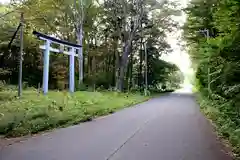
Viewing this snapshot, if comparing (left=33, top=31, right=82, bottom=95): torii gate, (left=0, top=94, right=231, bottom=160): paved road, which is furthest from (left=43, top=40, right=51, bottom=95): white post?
(left=0, top=94, right=231, bottom=160): paved road

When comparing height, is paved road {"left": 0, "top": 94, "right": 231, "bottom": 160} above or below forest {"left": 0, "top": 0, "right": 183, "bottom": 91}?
below

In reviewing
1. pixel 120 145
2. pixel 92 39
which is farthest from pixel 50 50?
pixel 92 39

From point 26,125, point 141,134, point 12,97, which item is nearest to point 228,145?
point 141,134

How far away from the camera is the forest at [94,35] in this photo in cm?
3597

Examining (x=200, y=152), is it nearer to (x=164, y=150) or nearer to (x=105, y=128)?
(x=164, y=150)

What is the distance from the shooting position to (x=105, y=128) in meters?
11.4

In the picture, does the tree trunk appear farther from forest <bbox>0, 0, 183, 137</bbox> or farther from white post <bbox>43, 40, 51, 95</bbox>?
white post <bbox>43, 40, 51, 95</bbox>

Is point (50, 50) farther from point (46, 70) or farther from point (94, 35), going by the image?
point (94, 35)

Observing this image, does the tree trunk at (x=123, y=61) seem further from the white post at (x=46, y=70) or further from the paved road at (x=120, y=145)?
the paved road at (x=120, y=145)

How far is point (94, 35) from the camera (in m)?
45.6

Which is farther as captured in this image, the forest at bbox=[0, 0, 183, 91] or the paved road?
the forest at bbox=[0, 0, 183, 91]

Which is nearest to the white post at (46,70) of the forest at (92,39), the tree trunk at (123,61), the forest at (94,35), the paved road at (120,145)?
the forest at (92,39)

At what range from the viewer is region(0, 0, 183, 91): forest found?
118 ft

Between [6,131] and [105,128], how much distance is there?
3.24 metres
